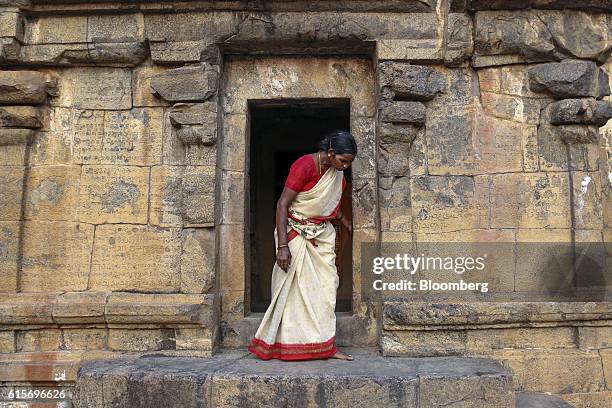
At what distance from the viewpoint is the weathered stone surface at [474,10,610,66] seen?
4500 mm

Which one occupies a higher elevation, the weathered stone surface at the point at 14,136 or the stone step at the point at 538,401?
the weathered stone surface at the point at 14,136

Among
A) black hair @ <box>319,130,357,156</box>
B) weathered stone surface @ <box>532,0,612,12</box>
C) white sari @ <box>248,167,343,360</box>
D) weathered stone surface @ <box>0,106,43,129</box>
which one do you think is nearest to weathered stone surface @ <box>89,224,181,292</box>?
white sari @ <box>248,167,343,360</box>

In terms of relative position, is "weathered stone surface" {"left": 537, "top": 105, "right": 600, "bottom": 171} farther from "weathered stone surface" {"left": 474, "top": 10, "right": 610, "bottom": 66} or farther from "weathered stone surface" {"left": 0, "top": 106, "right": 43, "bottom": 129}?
"weathered stone surface" {"left": 0, "top": 106, "right": 43, "bottom": 129}

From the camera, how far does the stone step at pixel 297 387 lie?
3.70 meters

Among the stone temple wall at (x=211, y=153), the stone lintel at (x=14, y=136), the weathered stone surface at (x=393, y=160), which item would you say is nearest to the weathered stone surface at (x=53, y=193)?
the stone temple wall at (x=211, y=153)

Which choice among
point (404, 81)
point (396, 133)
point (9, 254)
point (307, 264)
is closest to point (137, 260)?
point (9, 254)

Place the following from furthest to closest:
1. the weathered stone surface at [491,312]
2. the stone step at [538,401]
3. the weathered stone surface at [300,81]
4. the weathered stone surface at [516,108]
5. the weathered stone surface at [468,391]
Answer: the weathered stone surface at [300,81]
the weathered stone surface at [516,108]
the weathered stone surface at [491,312]
the stone step at [538,401]
the weathered stone surface at [468,391]

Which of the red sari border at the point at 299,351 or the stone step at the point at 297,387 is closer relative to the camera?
the stone step at the point at 297,387

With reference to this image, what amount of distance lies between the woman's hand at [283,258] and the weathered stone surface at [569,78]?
259 cm

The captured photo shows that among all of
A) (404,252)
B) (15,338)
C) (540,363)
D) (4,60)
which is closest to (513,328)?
(540,363)

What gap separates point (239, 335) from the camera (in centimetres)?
471

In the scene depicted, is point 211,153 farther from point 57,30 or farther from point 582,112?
point 582,112

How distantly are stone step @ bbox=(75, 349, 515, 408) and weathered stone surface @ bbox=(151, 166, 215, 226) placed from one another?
125 cm

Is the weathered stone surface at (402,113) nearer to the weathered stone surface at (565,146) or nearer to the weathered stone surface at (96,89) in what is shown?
the weathered stone surface at (565,146)
